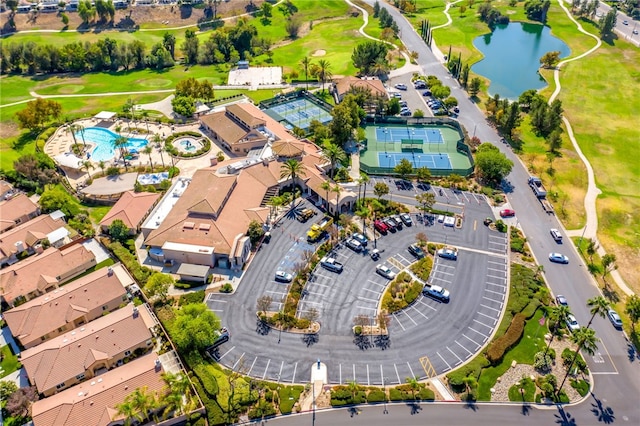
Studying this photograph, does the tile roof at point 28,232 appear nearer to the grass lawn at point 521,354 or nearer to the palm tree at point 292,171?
the palm tree at point 292,171

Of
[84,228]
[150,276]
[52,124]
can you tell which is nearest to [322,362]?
[150,276]

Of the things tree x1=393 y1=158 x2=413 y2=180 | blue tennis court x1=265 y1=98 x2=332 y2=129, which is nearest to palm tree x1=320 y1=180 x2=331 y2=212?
tree x1=393 y1=158 x2=413 y2=180

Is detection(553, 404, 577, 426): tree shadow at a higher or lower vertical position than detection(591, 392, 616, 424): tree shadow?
lower

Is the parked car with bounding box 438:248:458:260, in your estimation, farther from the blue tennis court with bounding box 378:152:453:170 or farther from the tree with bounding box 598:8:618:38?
the tree with bounding box 598:8:618:38

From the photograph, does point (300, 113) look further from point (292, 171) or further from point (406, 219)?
point (406, 219)

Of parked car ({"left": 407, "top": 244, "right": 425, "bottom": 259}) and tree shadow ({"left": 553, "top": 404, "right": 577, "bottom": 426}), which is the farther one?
parked car ({"left": 407, "top": 244, "right": 425, "bottom": 259})

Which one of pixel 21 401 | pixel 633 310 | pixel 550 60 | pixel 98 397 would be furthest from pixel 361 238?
pixel 550 60
